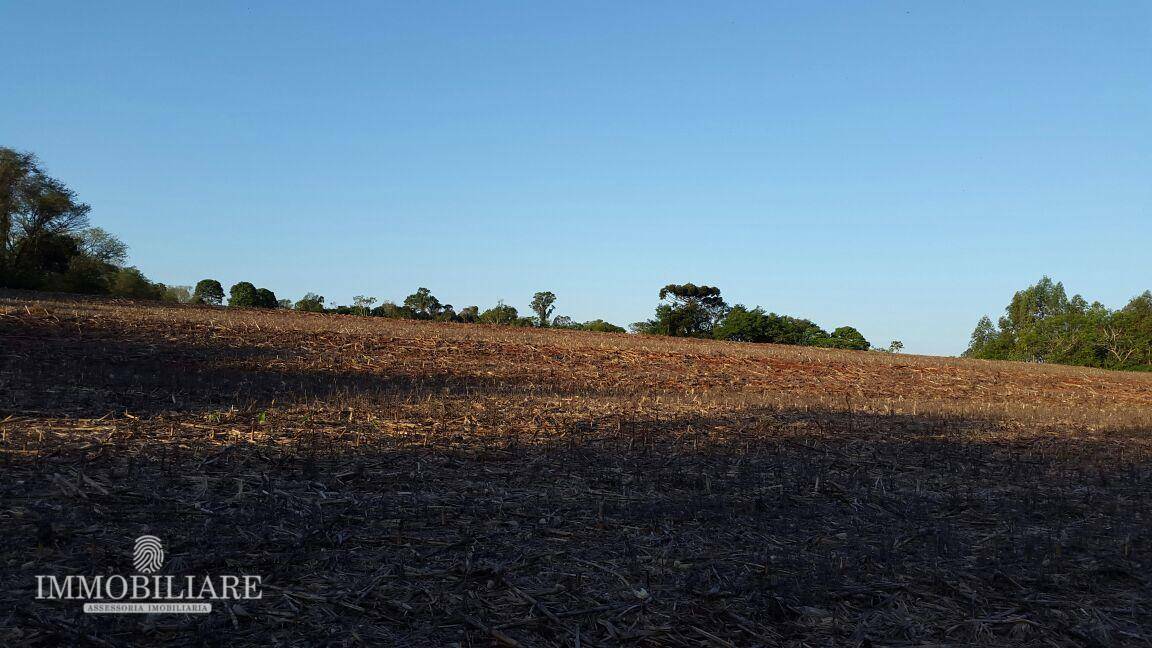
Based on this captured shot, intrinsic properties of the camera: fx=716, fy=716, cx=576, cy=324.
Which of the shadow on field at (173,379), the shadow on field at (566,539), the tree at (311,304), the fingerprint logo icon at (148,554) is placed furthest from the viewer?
the tree at (311,304)

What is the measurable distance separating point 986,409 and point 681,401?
733cm

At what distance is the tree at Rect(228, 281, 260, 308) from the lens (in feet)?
149

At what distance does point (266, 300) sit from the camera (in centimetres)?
4634

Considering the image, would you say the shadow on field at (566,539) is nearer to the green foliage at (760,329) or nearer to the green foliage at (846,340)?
the green foliage at (760,329)

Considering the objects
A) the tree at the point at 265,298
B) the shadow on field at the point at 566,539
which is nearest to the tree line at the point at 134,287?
the tree at the point at 265,298

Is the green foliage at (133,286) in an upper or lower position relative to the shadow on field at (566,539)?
upper

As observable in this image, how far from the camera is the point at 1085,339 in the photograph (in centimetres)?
5475

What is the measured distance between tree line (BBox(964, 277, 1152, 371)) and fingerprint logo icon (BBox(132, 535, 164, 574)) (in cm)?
5911

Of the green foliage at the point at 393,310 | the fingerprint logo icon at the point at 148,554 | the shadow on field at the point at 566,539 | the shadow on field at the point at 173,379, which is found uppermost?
the green foliage at the point at 393,310

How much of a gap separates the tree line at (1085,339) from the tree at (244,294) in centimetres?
5473

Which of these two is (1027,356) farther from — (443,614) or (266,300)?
(443,614)

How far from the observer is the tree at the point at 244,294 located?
45.5 metres

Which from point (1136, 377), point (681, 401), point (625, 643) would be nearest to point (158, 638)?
point (625, 643)

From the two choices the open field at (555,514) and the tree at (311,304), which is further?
the tree at (311,304)
